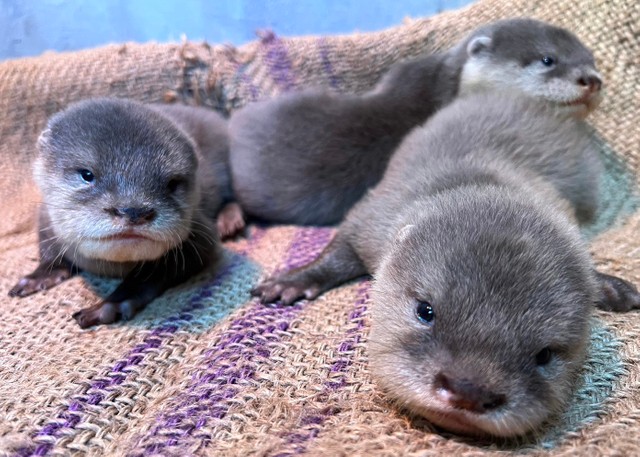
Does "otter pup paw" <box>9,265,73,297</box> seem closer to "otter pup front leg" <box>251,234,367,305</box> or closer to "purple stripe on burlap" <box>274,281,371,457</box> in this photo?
"otter pup front leg" <box>251,234,367,305</box>

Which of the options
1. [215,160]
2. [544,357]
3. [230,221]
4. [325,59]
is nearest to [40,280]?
[230,221]

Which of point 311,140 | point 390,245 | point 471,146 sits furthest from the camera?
point 311,140

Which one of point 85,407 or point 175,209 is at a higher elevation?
point 175,209

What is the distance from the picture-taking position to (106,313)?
1.78 metres

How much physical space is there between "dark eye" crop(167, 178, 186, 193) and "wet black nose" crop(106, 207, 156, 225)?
193mm

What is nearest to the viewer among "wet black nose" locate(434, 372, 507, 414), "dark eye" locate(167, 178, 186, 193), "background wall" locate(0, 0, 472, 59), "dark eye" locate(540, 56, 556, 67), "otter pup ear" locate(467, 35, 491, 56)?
"wet black nose" locate(434, 372, 507, 414)

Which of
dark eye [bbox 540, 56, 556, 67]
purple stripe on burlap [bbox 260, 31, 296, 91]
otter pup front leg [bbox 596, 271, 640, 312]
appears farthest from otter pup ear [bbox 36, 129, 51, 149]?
dark eye [bbox 540, 56, 556, 67]

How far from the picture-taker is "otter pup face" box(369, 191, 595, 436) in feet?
3.64

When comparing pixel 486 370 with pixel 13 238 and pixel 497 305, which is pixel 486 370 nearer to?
pixel 497 305

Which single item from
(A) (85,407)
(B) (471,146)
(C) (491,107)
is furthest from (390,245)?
(C) (491,107)

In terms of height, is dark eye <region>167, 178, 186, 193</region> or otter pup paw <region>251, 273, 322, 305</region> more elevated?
dark eye <region>167, 178, 186, 193</region>

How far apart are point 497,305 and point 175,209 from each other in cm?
111

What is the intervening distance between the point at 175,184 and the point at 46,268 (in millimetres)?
618

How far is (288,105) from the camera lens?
2.74m
